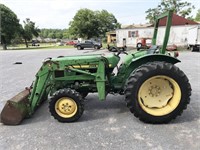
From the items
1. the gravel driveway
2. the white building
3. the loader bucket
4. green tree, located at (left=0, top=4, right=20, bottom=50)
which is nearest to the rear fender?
the gravel driveway

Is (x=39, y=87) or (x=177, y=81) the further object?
(x=39, y=87)

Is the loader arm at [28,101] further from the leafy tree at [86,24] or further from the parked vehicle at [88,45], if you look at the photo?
the leafy tree at [86,24]

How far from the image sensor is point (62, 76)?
176 inches

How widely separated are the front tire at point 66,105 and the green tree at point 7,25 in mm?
42835

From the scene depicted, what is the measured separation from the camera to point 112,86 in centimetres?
458

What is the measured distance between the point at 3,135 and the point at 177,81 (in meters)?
3.02

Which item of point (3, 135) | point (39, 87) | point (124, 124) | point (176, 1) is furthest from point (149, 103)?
point (176, 1)

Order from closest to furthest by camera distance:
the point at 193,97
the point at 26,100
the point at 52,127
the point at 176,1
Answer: the point at 52,127, the point at 26,100, the point at 193,97, the point at 176,1

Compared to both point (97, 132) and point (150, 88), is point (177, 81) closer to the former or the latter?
point (150, 88)

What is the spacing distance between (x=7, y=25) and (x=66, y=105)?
45637 millimetres

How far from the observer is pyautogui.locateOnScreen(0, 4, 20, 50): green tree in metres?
44.2

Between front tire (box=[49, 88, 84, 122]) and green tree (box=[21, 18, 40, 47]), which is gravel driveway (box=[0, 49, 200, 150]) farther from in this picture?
green tree (box=[21, 18, 40, 47])

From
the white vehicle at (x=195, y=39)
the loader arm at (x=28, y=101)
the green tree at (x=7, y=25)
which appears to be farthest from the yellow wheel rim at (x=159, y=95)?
the green tree at (x=7, y=25)

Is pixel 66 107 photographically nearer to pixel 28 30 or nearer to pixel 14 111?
pixel 14 111
